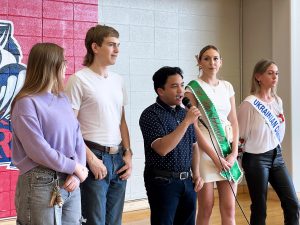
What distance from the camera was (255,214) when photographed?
3.18 m

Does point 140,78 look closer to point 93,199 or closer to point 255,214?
point 255,214

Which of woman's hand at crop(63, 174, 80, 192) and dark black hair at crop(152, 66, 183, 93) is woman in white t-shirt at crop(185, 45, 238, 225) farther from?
woman's hand at crop(63, 174, 80, 192)

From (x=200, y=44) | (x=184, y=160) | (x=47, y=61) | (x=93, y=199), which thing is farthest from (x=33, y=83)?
(x=200, y=44)

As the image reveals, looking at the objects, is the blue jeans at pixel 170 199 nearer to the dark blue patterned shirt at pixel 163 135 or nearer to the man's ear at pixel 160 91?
the dark blue patterned shirt at pixel 163 135

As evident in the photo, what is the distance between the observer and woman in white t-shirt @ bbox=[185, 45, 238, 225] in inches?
112

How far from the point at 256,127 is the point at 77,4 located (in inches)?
79.0

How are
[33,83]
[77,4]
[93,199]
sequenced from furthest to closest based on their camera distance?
1. [77,4]
2. [93,199]
3. [33,83]

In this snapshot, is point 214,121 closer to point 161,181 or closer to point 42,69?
point 161,181

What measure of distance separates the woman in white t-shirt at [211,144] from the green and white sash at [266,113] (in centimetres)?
29

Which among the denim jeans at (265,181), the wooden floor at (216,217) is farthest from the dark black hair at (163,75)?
the wooden floor at (216,217)

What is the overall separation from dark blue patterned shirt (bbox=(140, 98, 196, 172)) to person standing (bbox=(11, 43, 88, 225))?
0.43 m

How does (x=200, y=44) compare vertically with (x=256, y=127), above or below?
above

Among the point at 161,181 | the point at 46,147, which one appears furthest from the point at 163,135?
the point at 46,147

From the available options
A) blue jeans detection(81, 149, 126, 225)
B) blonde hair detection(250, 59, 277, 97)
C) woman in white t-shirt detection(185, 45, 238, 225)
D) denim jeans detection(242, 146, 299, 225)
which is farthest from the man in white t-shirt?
blonde hair detection(250, 59, 277, 97)
